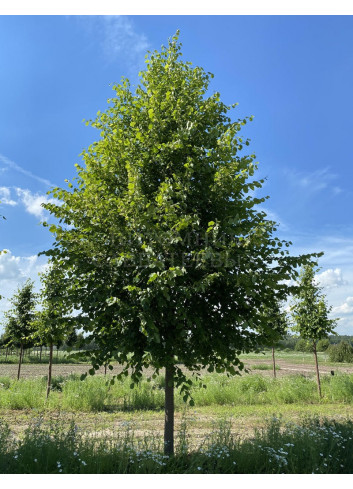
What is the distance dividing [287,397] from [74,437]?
990 cm

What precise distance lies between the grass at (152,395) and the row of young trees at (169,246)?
6.64 meters

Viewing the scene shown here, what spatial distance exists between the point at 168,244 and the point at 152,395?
9.18m

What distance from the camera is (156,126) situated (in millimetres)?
6176

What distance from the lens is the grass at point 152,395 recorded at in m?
11.6

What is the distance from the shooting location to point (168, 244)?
16.6 feet

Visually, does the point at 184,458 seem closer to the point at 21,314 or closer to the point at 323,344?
the point at 21,314

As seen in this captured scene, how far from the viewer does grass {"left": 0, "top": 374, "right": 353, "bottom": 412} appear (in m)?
11.6

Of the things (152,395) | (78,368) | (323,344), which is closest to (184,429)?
(152,395)

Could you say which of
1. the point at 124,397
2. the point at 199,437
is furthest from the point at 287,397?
the point at 199,437

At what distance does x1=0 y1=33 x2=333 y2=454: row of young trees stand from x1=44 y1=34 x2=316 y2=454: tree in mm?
21

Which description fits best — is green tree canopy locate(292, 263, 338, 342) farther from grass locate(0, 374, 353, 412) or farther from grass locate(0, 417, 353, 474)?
grass locate(0, 417, 353, 474)

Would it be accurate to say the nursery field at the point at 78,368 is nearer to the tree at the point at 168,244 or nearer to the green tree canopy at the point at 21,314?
the green tree canopy at the point at 21,314

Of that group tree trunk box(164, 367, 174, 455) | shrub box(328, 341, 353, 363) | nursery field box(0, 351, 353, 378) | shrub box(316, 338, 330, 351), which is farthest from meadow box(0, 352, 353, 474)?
shrub box(316, 338, 330, 351)

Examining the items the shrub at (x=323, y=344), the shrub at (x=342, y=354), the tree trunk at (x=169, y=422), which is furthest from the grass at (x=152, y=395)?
the shrub at (x=323, y=344)
